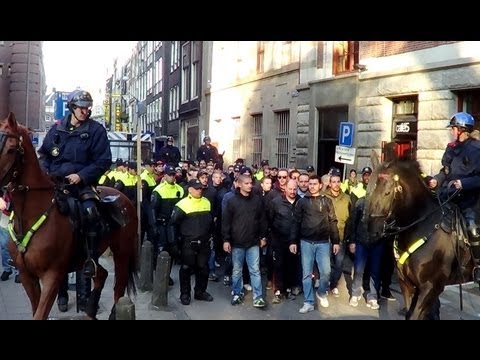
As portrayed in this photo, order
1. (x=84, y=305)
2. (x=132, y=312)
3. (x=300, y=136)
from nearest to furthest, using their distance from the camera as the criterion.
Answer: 1. (x=132, y=312)
2. (x=84, y=305)
3. (x=300, y=136)

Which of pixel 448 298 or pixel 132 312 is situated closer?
pixel 132 312

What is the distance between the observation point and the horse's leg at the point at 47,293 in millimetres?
5379

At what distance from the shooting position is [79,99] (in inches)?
240

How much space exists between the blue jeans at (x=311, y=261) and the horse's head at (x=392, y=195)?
8.47ft

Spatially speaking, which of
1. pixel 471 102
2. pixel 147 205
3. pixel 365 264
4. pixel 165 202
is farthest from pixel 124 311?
pixel 471 102

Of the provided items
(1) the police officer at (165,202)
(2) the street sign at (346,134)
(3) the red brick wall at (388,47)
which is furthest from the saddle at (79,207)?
(3) the red brick wall at (388,47)

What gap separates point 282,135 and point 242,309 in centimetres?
1428

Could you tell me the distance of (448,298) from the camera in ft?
31.2

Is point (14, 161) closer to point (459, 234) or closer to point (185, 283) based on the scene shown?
point (185, 283)

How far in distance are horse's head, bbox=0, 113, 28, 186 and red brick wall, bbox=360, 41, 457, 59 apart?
35.7ft

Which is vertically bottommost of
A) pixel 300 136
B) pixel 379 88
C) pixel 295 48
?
pixel 300 136

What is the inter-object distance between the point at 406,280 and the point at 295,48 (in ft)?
51.5
